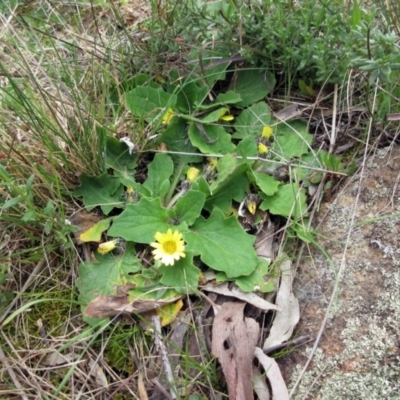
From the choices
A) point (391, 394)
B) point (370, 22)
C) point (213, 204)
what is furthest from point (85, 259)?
point (370, 22)

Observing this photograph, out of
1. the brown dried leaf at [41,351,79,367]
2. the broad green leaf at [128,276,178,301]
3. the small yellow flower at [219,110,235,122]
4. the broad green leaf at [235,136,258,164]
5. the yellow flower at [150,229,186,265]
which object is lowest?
the brown dried leaf at [41,351,79,367]

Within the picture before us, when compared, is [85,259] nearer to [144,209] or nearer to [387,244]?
[144,209]

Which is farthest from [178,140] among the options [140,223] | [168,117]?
[140,223]

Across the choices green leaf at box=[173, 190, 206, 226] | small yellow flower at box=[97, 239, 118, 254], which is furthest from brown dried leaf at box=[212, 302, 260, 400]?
small yellow flower at box=[97, 239, 118, 254]

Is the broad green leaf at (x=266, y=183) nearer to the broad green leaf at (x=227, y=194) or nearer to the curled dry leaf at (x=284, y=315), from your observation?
the broad green leaf at (x=227, y=194)

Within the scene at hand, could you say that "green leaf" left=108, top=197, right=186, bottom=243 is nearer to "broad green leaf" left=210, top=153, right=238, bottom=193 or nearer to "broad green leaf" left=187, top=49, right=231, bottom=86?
"broad green leaf" left=210, top=153, right=238, bottom=193
